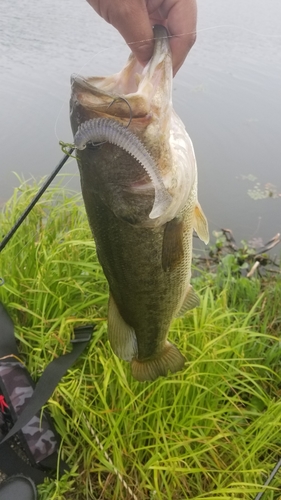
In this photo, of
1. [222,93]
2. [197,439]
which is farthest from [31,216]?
[222,93]

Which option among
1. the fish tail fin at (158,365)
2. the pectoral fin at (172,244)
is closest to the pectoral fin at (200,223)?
the pectoral fin at (172,244)

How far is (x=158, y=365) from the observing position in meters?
1.98

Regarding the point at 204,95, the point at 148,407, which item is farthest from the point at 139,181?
the point at 204,95

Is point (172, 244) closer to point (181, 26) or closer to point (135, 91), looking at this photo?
point (135, 91)

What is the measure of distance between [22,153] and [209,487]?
467 centimetres

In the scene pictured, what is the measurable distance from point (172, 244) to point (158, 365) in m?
0.67

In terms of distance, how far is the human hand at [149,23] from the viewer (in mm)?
1389

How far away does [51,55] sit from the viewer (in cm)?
768

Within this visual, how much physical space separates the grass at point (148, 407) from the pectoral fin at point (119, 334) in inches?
14.2

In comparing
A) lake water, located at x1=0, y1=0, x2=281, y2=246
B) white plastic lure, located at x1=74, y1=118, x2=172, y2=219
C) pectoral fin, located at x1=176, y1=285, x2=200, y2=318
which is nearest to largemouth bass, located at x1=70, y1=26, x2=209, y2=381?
white plastic lure, located at x1=74, y1=118, x2=172, y2=219

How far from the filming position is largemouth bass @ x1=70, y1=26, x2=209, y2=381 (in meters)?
1.33

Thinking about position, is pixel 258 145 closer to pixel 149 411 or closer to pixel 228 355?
pixel 228 355

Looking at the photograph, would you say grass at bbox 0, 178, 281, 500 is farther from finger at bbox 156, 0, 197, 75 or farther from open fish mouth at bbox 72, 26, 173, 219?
finger at bbox 156, 0, 197, 75

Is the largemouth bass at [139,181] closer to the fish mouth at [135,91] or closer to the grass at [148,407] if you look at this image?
the fish mouth at [135,91]
